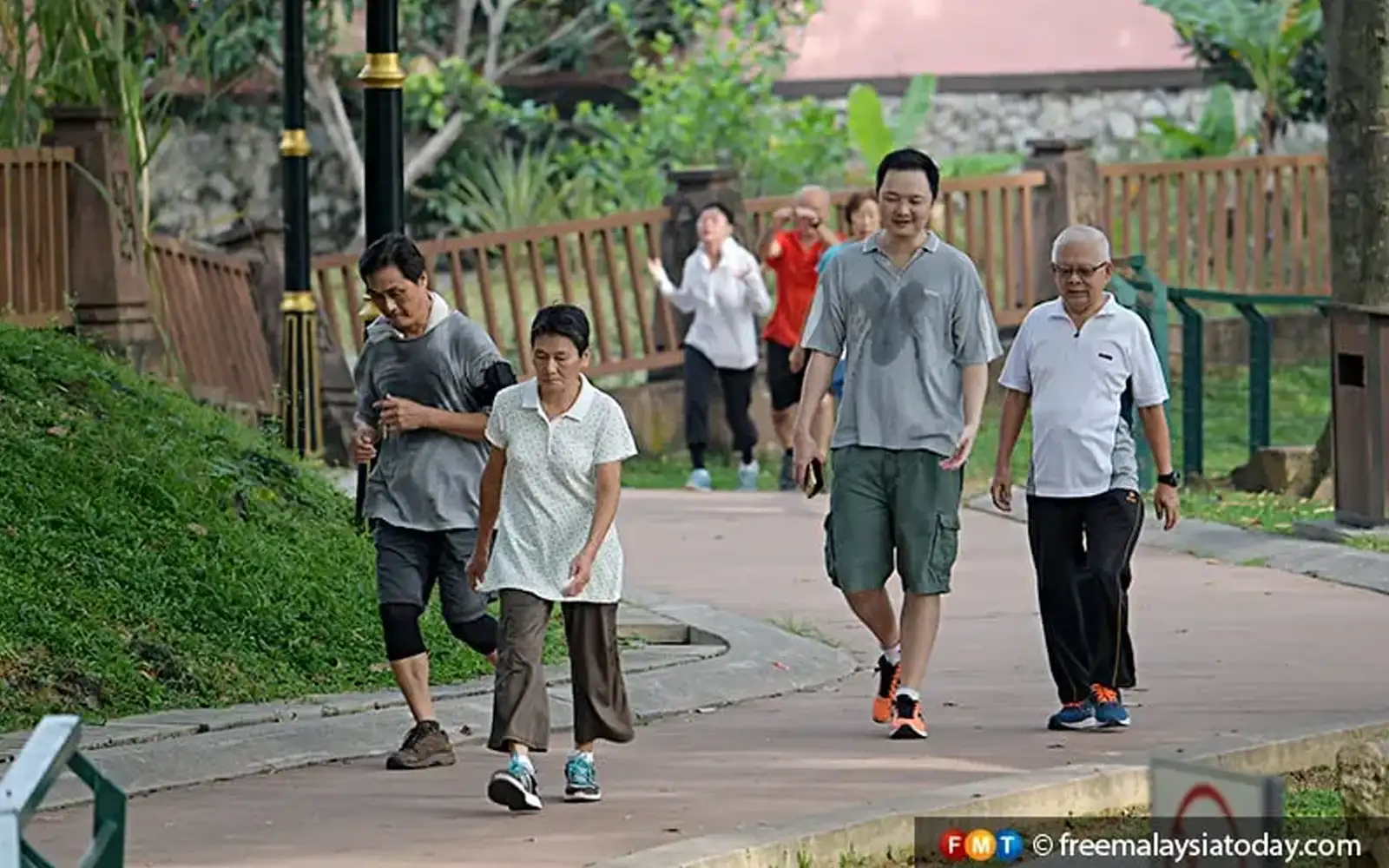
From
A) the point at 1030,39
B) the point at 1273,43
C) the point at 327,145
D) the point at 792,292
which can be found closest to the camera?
the point at 792,292

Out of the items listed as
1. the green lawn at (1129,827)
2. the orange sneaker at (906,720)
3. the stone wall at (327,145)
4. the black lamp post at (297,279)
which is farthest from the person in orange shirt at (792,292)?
the stone wall at (327,145)

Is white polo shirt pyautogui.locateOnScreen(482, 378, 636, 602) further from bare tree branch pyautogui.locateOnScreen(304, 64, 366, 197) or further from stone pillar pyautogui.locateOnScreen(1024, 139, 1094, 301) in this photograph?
bare tree branch pyautogui.locateOnScreen(304, 64, 366, 197)

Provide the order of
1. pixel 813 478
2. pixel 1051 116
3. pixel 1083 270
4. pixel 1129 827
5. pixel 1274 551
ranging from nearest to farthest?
pixel 1129 827 < pixel 1083 270 < pixel 813 478 < pixel 1274 551 < pixel 1051 116

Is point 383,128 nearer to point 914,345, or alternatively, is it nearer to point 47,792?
point 914,345

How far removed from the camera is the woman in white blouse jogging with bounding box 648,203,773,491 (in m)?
18.8

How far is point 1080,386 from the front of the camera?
9.77m

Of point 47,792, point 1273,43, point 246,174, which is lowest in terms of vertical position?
point 47,792

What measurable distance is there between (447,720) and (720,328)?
9119mm

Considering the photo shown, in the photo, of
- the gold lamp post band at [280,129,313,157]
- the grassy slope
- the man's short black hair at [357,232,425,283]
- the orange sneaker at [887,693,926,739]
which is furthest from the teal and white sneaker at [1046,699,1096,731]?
the gold lamp post band at [280,129,313,157]

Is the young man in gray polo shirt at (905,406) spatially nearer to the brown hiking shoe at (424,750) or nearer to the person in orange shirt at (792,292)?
the brown hiking shoe at (424,750)

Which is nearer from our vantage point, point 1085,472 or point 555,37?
point 1085,472

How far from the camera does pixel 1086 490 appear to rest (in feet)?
31.8

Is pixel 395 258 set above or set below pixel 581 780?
above

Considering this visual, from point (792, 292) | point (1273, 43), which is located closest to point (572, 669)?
point (792, 292)
